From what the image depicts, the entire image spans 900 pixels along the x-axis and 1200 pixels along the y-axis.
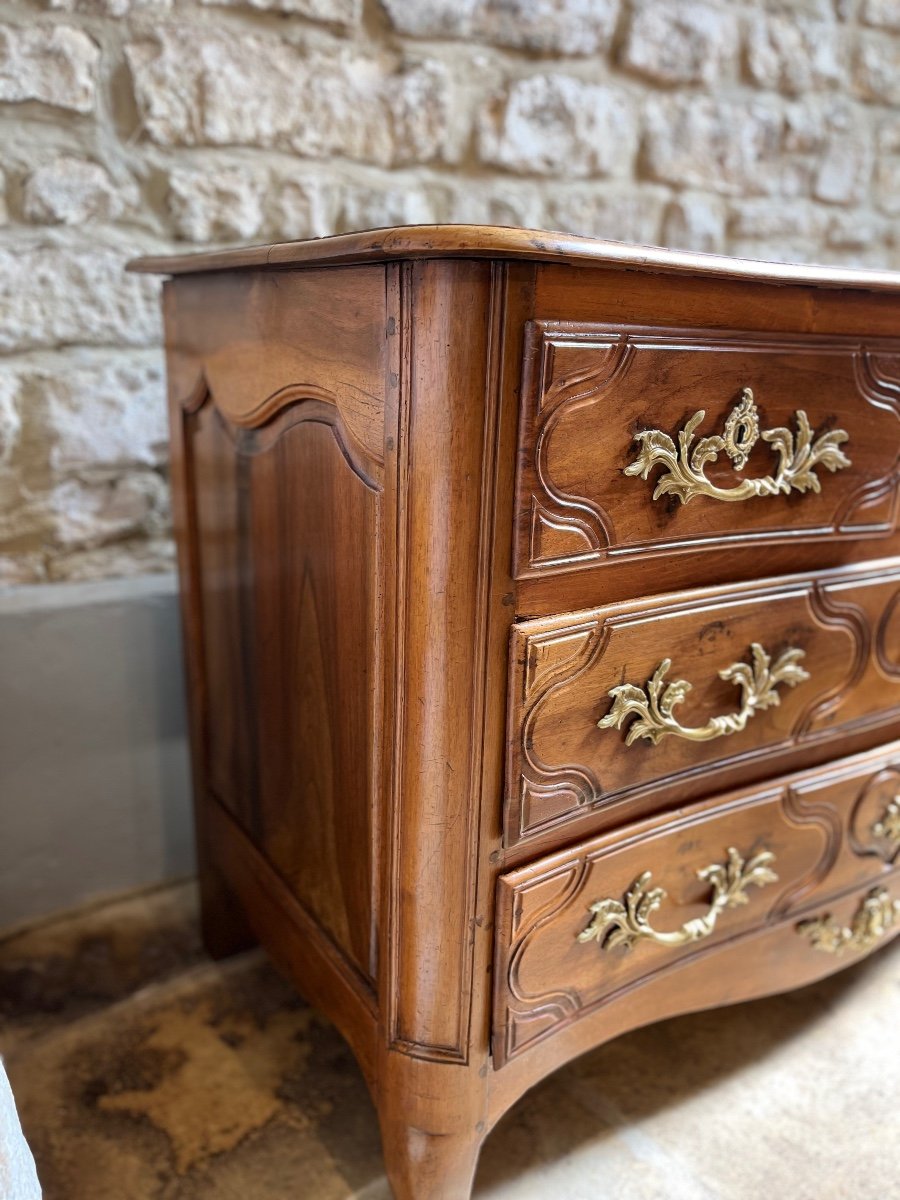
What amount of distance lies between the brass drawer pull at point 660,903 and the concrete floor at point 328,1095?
0.27 meters

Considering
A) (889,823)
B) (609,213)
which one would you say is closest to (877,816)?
(889,823)

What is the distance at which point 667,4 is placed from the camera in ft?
4.88

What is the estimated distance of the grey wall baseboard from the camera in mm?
1269

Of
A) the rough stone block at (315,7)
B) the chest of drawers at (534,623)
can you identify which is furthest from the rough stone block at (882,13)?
the chest of drawers at (534,623)

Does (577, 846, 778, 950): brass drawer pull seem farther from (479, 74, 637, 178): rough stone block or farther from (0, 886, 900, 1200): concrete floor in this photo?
(479, 74, 637, 178): rough stone block

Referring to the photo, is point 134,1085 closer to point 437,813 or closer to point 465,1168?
point 465,1168

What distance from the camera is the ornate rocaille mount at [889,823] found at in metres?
1.13

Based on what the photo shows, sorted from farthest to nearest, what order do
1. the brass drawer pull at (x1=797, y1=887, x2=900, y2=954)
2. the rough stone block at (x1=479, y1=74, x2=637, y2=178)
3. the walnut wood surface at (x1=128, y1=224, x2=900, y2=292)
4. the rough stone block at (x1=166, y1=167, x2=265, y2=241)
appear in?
the rough stone block at (x1=479, y1=74, x2=637, y2=178) < the rough stone block at (x1=166, y1=167, x2=265, y2=241) < the brass drawer pull at (x1=797, y1=887, x2=900, y2=954) < the walnut wood surface at (x1=128, y1=224, x2=900, y2=292)

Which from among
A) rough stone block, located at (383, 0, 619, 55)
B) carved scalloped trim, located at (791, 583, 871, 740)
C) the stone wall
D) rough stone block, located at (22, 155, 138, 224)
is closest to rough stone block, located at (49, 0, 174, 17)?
the stone wall

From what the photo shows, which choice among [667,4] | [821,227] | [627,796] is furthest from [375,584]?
[821,227]

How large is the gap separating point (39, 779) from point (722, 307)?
1.06m

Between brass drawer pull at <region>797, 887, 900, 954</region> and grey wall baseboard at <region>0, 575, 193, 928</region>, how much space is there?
35.3 inches

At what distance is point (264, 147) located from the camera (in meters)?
1.26

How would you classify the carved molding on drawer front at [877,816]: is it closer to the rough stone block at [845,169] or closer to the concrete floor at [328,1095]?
the concrete floor at [328,1095]
